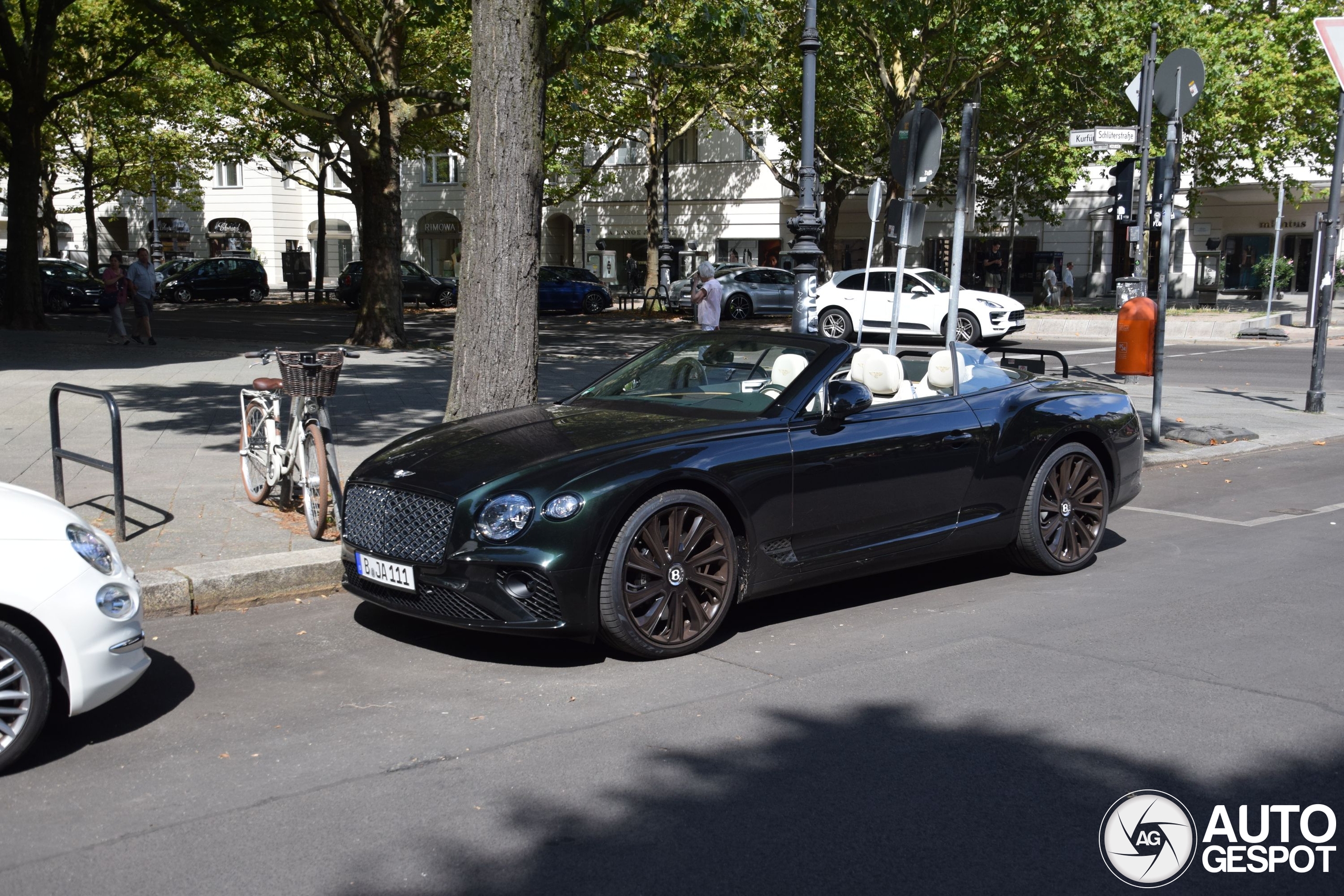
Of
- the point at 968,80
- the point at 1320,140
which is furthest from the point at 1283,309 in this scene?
the point at 968,80

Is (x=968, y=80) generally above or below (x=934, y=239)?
above

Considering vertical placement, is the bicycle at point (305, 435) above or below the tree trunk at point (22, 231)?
below

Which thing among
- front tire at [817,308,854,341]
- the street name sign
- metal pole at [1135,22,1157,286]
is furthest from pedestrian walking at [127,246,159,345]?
the street name sign

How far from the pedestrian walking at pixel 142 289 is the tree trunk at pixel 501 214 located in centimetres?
1377

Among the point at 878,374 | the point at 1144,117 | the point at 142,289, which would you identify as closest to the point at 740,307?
the point at 142,289

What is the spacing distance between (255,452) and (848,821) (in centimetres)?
560

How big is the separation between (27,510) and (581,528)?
2.01 metres

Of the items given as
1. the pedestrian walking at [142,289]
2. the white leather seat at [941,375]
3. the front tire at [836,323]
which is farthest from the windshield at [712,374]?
the front tire at [836,323]

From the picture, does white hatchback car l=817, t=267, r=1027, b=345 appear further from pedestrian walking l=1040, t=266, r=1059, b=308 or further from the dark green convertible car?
the dark green convertible car

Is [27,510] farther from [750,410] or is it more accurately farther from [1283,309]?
[1283,309]

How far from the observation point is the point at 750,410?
611 centimetres

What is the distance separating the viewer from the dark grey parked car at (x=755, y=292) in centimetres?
3403

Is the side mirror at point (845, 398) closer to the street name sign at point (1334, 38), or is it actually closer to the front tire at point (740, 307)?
the street name sign at point (1334, 38)
